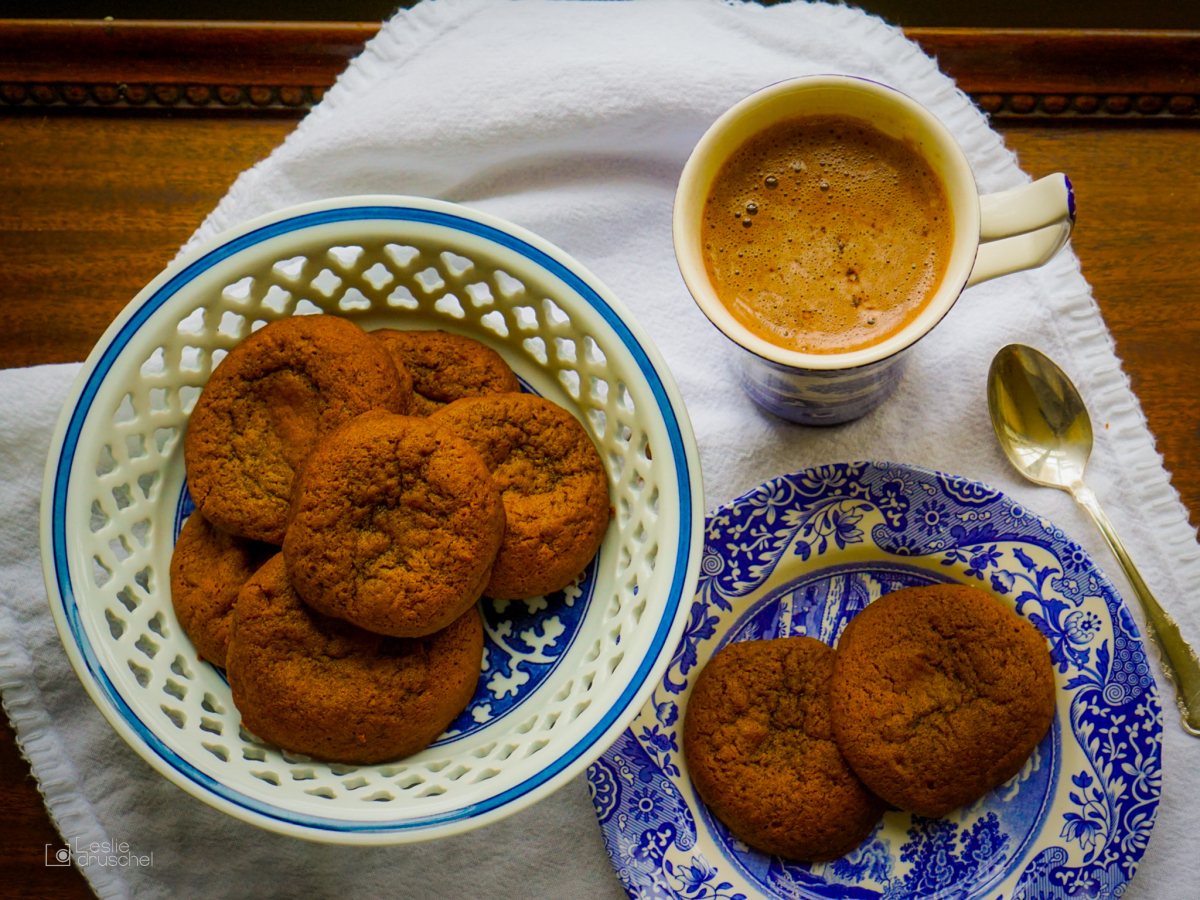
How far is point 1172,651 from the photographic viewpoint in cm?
112

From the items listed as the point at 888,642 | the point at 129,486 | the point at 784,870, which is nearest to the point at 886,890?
the point at 784,870

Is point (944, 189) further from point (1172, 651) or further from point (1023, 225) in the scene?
point (1172, 651)

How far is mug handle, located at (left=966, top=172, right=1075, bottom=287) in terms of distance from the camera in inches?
34.9

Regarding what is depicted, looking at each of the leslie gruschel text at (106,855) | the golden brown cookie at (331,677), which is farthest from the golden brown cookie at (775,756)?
the leslie gruschel text at (106,855)

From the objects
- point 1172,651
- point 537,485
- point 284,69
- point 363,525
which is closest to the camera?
point 363,525

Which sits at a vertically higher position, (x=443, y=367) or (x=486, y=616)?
(x=443, y=367)

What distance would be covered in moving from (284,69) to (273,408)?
504 millimetres

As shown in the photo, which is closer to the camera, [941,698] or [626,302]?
[941,698]

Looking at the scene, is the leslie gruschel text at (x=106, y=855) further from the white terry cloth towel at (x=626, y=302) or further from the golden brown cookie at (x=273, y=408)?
the golden brown cookie at (x=273, y=408)

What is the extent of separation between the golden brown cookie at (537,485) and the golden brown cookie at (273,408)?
0.09 m

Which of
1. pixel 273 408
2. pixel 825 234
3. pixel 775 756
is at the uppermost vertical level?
pixel 825 234

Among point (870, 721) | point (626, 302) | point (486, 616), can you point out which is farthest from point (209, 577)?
point (870, 721)

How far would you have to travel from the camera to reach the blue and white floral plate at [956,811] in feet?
3.45

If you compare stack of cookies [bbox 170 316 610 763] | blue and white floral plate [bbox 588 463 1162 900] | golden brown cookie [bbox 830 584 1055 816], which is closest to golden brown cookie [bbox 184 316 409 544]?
stack of cookies [bbox 170 316 610 763]
